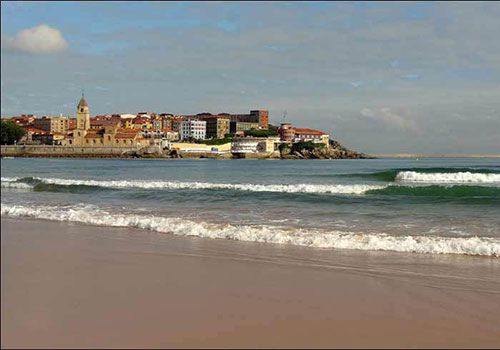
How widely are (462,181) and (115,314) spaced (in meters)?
30.7

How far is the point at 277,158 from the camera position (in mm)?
131625

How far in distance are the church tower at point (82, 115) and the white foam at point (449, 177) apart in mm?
109626

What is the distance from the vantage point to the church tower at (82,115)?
130m

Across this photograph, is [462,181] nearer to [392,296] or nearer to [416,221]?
[416,221]

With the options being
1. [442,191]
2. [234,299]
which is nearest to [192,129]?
[442,191]

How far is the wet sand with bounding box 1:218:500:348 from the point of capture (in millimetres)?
4133

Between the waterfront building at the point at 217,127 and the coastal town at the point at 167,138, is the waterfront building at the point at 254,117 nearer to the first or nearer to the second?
the coastal town at the point at 167,138

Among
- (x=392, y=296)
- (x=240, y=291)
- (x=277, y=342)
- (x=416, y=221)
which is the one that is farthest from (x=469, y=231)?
(x=277, y=342)

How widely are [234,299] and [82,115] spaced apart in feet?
441

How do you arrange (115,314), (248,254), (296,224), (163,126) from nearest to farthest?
1. (115,314)
2. (248,254)
3. (296,224)
4. (163,126)

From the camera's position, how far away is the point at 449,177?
106ft

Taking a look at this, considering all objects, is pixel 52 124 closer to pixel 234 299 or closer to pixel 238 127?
pixel 238 127

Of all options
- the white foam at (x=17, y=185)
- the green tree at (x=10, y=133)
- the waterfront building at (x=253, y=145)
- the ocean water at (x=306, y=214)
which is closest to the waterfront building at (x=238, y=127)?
the waterfront building at (x=253, y=145)

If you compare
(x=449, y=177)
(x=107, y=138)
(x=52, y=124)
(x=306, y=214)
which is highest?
(x=52, y=124)
